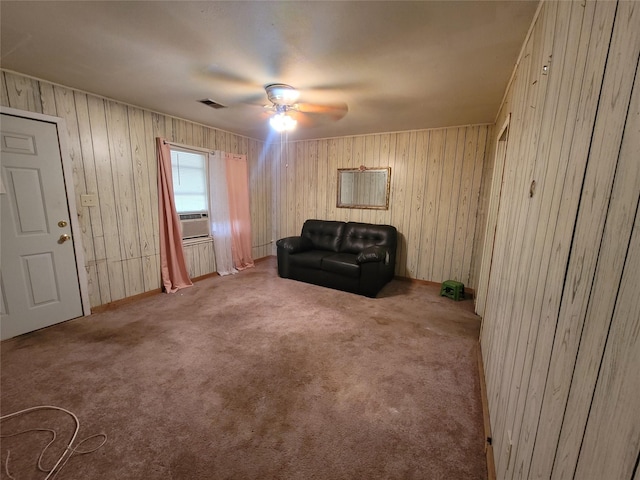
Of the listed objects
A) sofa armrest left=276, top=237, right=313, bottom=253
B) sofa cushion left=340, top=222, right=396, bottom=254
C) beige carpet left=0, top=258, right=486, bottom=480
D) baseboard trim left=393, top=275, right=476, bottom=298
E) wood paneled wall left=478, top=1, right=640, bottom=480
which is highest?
wood paneled wall left=478, top=1, right=640, bottom=480

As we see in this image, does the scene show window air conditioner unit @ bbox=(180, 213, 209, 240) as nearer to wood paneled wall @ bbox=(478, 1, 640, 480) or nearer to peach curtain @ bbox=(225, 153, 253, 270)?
peach curtain @ bbox=(225, 153, 253, 270)

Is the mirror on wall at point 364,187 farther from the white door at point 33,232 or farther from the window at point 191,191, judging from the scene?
the white door at point 33,232

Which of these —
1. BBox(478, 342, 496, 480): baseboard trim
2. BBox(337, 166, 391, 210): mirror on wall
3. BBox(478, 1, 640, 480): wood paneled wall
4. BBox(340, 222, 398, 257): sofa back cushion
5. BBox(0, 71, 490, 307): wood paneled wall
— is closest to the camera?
BBox(478, 1, 640, 480): wood paneled wall

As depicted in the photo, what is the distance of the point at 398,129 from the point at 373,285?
2.34m

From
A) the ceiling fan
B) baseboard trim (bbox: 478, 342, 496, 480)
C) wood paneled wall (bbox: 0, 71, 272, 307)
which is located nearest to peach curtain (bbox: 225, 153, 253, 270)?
wood paneled wall (bbox: 0, 71, 272, 307)

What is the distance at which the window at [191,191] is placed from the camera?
12.9 feet

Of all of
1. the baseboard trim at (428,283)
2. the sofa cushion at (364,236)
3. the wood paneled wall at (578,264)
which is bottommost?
the baseboard trim at (428,283)

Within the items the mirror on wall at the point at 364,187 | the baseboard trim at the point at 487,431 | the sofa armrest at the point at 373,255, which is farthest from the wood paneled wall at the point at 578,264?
the mirror on wall at the point at 364,187

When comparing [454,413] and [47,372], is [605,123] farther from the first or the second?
[47,372]

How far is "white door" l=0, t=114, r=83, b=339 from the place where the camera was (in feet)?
8.03

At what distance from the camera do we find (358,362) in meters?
2.27

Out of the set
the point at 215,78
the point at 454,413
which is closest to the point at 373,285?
the point at 454,413

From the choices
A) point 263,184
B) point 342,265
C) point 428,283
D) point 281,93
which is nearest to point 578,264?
point 281,93

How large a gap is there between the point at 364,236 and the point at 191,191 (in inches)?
109
